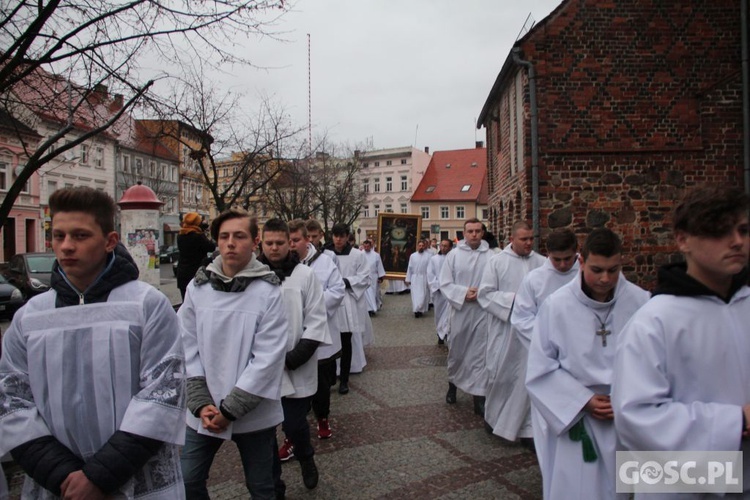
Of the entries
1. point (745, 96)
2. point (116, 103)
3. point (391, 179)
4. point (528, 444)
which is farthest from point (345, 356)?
point (391, 179)

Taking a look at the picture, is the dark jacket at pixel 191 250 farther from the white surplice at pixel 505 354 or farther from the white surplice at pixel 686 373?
the white surplice at pixel 686 373

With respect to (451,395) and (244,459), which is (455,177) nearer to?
(451,395)

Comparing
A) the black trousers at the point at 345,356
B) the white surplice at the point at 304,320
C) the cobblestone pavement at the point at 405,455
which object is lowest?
the cobblestone pavement at the point at 405,455

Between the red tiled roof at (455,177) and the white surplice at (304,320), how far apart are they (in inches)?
2306

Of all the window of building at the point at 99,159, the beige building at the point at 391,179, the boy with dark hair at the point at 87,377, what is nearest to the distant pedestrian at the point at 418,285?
the boy with dark hair at the point at 87,377

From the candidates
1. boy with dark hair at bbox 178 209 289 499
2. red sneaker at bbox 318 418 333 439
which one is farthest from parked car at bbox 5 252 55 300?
boy with dark hair at bbox 178 209 289 499

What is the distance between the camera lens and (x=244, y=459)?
3.24m

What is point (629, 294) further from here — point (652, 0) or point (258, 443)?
point (652, 0)

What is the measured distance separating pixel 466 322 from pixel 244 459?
4.05 metres

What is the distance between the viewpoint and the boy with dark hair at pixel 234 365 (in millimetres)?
3033

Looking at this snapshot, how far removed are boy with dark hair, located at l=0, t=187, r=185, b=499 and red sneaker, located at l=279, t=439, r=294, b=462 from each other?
2.71 m

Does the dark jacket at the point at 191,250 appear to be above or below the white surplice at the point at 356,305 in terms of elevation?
above

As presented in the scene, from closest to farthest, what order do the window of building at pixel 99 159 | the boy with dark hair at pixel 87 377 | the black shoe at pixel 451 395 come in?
the boy with dark hair at pixel 87 377 < the black shoe at pixel 451 395 < the window of building at pixel 99 159

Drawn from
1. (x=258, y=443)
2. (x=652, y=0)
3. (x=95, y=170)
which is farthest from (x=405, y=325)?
(x=95, y=170)
